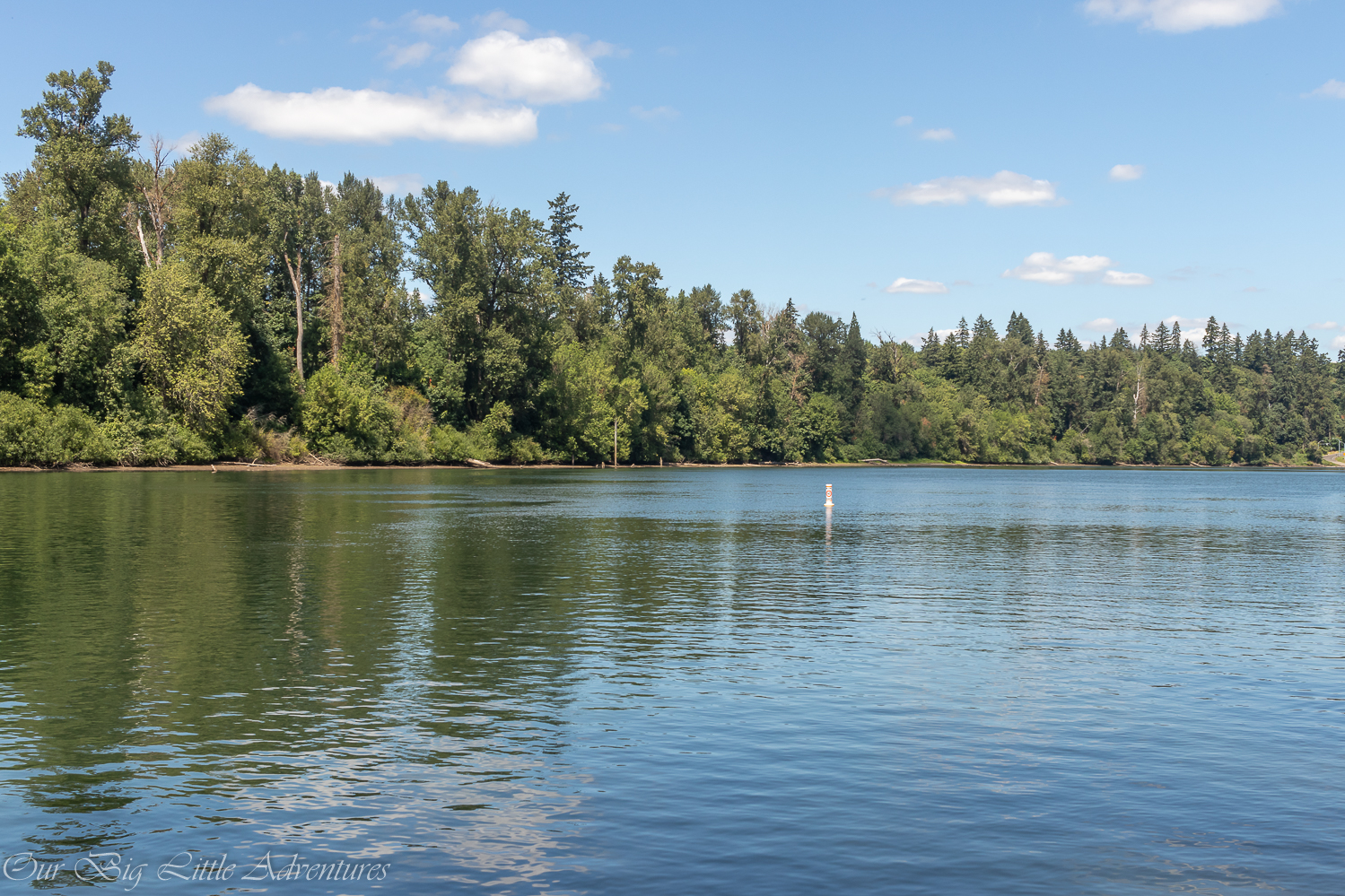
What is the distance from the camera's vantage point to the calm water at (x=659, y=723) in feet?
37.3

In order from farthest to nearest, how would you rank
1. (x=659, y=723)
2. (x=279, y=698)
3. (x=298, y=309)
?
(x=298, y=309), (x=279, y=698), (x=659, y=723)

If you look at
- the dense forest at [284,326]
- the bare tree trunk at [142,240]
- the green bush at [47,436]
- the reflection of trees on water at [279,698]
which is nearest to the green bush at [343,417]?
the dense forest at [284,326]

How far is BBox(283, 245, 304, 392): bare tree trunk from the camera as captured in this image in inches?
4892

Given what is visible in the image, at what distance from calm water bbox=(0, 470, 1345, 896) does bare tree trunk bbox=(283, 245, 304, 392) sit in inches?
3418

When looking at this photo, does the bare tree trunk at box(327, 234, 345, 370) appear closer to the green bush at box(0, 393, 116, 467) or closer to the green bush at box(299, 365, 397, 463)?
the green bush at box(299, 365, 397, 463)

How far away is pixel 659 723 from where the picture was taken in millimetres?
16859

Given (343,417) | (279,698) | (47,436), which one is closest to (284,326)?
(343,417)

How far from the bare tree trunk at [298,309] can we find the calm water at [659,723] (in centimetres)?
8683

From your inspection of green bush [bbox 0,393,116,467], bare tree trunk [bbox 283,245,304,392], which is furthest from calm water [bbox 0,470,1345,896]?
bare tree trunk [bbox 283,245,304,392]

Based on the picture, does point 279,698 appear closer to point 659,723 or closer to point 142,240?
point 659,723

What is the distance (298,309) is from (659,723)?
119138 mm

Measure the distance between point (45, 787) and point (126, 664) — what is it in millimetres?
7260

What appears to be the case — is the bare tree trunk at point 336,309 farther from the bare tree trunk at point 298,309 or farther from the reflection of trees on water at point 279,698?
the reflection of trees on water at point 279,698

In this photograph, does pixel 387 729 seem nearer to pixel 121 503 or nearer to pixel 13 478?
pixel 121 503
